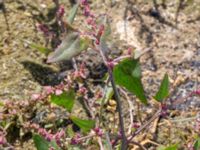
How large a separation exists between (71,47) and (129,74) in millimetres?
184

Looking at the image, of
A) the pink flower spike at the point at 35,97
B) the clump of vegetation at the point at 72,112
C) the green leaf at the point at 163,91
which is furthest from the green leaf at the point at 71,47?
the pink flower spike at the point at 35,97

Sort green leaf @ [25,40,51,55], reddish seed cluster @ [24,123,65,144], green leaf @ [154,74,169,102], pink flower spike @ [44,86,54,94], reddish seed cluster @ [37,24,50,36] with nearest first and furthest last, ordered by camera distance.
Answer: green leaf @ [154,74,169,102], reddish seed cluster @ [24,123,65,144], pink flower spike @ [44,86,54,94], green leaf @ [25,40,51,55], reddish seed cluster @ [37,24,50,36]

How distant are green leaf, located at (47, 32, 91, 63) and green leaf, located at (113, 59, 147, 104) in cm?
12

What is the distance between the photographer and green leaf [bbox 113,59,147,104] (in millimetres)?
1381

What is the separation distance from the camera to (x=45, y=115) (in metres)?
1.90

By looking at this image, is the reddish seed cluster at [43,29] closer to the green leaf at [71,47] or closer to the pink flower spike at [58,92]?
the pink flower spike at [58,92]

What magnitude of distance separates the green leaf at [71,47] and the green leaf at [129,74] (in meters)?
0.12

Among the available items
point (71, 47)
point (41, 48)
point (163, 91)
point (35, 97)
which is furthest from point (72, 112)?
point (71, 47)

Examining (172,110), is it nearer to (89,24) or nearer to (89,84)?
(89,84)

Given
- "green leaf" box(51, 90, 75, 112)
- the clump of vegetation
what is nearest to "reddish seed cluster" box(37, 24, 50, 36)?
the clump of vegetation

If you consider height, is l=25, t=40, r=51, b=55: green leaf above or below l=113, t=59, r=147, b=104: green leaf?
below

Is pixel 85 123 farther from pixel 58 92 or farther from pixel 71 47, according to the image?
pixel 71 47

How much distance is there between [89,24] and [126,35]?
73cm

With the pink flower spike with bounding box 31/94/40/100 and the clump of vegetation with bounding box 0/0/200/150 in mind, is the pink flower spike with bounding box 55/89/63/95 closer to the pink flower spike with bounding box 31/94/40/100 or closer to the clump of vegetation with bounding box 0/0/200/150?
the clump of vegetation with bounding box 0/0/200/150
